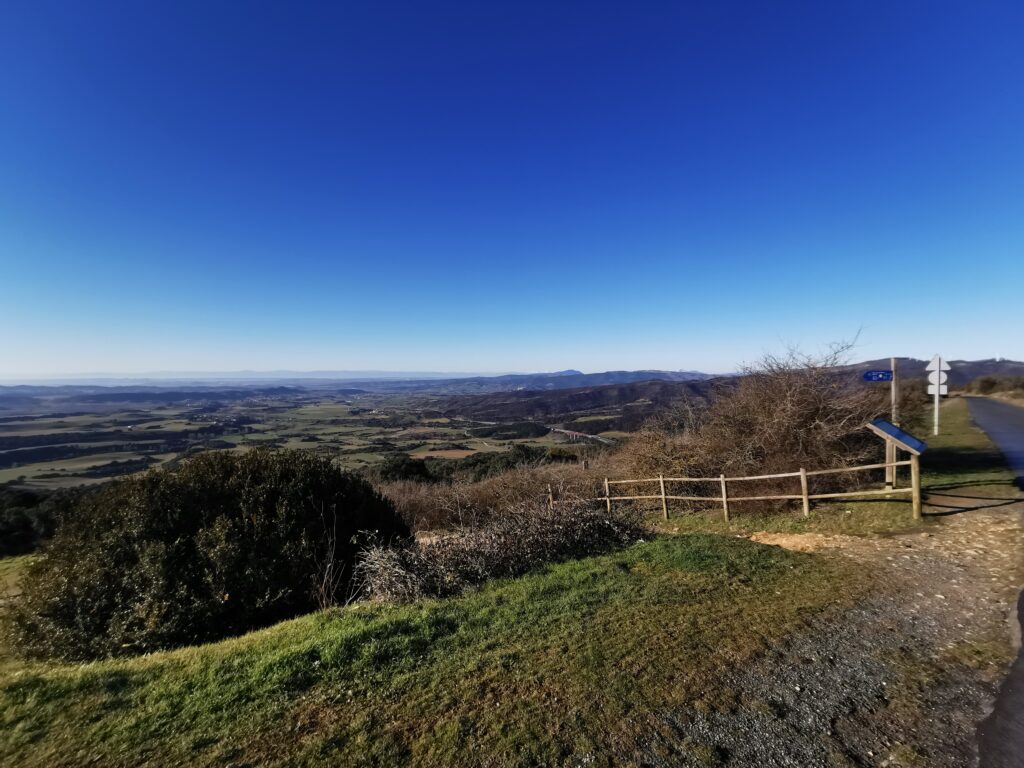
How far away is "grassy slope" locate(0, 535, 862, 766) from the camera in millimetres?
3342

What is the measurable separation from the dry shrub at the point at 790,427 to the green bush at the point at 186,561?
10580 millimetres

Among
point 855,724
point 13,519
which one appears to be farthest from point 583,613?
point 13,519

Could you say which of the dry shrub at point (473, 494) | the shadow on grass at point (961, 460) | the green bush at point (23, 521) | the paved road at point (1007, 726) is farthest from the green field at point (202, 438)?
the paved road at point (1007, 726)

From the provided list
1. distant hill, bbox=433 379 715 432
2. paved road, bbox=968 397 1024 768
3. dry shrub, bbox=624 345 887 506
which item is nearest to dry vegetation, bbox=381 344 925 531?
dry shrub, bbox=624 345 887 506

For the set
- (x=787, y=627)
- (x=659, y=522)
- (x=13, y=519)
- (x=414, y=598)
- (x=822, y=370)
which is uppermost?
(x=822, y=370)

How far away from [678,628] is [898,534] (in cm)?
590

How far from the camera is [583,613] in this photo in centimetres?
556

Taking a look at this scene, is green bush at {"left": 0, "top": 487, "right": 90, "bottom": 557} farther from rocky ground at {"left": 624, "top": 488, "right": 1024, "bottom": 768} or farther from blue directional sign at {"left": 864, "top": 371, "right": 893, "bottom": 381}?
blue directional sign at {"left": 864, "top": 371, "right": 893, "bottom": 381}

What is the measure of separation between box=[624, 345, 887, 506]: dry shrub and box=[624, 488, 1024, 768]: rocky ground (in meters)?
6.11

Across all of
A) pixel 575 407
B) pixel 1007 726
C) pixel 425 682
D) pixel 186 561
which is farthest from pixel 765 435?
pixel 575 407

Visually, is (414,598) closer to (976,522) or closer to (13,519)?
(976,522)

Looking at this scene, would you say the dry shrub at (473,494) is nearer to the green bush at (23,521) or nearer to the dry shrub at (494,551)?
the dry shrub at (494,551)

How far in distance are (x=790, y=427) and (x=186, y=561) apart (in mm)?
13477

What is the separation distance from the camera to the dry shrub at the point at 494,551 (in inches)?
267
